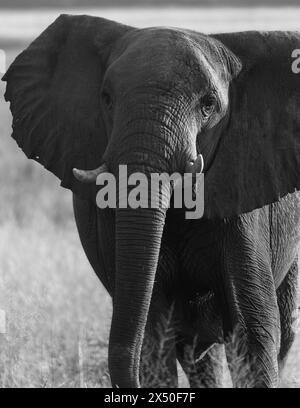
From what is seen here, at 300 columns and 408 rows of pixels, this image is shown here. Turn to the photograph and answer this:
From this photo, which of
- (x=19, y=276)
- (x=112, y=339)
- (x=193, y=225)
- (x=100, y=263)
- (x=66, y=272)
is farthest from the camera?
(x=66, y=272)

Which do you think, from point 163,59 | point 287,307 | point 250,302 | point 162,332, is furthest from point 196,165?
point 287,307

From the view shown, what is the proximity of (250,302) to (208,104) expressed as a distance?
1.05m

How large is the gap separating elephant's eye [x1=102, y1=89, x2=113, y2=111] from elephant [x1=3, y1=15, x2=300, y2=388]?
1 centimetres

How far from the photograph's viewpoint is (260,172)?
805cm

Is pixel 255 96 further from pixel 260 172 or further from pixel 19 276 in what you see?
pixel 19 276

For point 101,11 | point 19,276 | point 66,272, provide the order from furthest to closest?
1. point 101,11
2. point 66,272
3. point 19,276

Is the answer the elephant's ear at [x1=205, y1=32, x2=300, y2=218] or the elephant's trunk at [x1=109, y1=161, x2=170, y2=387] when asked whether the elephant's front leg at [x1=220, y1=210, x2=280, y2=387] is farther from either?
the elephant's trunk at [x1=109, y1=161, x2=170, y2=387]

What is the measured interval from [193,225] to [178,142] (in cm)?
73

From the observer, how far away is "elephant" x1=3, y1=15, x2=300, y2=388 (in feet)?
23.8

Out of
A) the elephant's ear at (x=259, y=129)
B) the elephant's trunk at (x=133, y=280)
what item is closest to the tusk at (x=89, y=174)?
the elephant's trunk at (x=133, y=280)

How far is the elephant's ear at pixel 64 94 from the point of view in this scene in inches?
321

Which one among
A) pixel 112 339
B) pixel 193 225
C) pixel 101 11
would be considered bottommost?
pixel 112 339

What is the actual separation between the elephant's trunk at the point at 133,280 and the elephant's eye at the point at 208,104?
51 centimetres

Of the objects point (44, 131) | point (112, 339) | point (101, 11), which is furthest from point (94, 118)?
point (101, 11)
